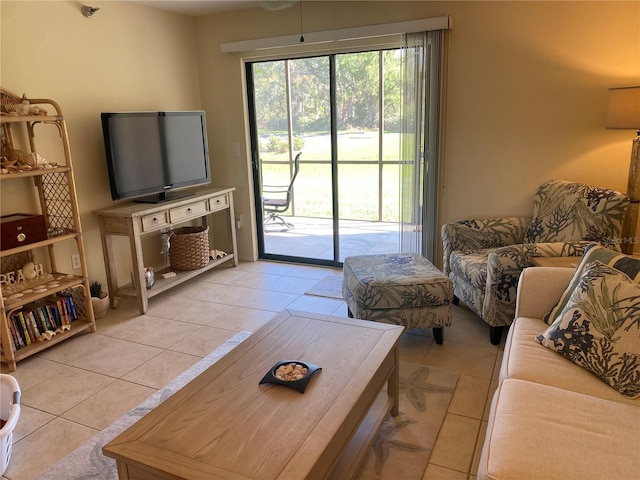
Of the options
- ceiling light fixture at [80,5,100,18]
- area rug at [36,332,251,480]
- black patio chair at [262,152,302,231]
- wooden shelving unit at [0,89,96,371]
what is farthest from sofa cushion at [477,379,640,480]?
ceiling light fixture at [80,5,100,18]

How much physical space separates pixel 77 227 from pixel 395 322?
7.15 feet

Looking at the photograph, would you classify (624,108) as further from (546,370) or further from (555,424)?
(555,424)

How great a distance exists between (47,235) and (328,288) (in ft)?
6.96

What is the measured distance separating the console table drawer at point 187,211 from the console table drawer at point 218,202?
0.08m

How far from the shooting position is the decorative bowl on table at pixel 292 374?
173cm

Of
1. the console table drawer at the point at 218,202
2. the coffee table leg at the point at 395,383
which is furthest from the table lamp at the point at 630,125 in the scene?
the console table drawer at the point at 218,202

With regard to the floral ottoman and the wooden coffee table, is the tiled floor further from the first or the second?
the wooden coffee table

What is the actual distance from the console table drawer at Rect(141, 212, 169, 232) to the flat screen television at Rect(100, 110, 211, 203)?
0.70 feet

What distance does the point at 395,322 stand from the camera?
288 cm

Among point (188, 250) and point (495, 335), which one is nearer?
point (495, 335)

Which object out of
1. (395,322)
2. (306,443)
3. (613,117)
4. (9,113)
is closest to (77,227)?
(9,113)

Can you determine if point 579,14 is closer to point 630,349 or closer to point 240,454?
point 630,349

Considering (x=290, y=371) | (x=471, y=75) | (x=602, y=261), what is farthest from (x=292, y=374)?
(x=471, y=75)

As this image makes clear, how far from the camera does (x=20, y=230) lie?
281 centimetres
